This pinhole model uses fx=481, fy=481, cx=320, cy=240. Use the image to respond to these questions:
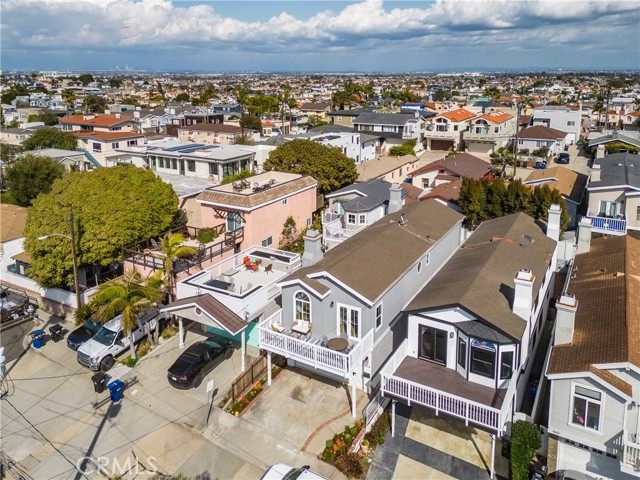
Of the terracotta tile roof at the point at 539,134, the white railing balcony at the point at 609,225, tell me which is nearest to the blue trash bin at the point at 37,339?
the white railing balcony at the point at 609,225

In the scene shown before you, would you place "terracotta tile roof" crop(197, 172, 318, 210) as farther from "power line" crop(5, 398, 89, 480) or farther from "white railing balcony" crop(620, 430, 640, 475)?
"white railing balcony" crop(620, 430, 640, 475)

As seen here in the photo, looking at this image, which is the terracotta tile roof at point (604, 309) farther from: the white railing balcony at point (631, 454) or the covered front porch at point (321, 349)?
the covered front porch at point (321, 349)

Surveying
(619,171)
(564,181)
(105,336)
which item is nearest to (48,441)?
(105,336)

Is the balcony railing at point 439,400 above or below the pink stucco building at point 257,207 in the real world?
below

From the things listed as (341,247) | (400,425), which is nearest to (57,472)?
(400,425)

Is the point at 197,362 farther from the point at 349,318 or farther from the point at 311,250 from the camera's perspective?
the point at 349,318

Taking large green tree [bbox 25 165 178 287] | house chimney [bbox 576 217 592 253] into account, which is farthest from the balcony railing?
large green tree [bbox 25 165 178 287]
